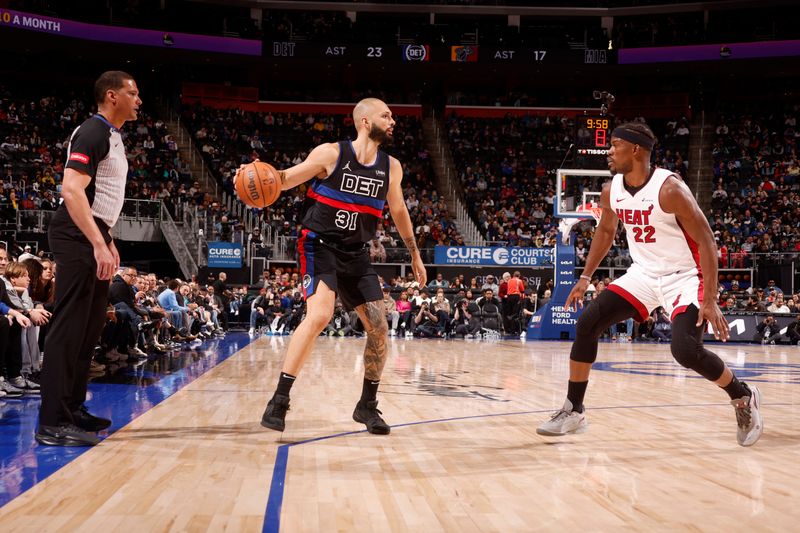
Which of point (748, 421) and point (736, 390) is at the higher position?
point (736, 390)

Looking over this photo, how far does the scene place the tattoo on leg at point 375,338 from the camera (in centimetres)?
514

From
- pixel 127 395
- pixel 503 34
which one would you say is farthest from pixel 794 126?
pixel 127 395

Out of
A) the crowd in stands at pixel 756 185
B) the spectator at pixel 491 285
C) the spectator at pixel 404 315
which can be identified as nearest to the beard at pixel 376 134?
the spectator at pixel 404 315

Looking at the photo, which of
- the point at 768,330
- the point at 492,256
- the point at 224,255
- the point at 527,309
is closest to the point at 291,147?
the point at 224,255

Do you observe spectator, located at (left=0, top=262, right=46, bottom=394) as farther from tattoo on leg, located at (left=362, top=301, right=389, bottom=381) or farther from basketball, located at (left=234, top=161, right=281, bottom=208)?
→ tattoo on leg, located at (left=362, top=301, right=389, bottom=381)

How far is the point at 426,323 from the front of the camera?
63.2ft

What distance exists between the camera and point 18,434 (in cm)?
461

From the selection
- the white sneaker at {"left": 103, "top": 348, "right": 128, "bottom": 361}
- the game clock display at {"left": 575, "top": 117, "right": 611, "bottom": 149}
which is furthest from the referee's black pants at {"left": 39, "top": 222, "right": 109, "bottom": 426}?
the game clock display at {"left": 575, "top": 117, "right": 611, "bottom": 149}

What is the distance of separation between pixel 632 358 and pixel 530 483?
9935 mm

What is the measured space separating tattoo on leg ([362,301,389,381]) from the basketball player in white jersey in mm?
1096

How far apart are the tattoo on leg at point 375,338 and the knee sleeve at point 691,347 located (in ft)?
5.80

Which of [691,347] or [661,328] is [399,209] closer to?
[691,347]

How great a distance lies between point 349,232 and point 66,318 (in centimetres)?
171

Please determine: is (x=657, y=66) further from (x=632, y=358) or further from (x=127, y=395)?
(x=127, y=395)
